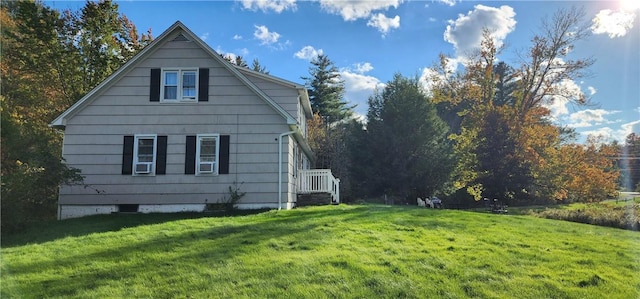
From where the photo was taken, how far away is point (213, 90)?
14172mm

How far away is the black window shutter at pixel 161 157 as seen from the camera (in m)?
13.7

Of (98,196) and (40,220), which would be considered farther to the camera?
(98,196)

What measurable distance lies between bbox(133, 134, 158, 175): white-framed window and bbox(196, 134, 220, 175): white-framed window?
144 cm

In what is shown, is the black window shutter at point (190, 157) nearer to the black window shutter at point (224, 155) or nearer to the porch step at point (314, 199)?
the black window shutter at point (224, 155)

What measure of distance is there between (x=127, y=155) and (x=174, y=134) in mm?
→ 1702

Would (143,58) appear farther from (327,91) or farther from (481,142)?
(327,91)

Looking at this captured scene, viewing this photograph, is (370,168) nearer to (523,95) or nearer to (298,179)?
(523,95)

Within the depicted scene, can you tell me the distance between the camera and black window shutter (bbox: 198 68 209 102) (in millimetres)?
A: 14133

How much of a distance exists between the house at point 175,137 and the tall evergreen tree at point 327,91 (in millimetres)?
25324

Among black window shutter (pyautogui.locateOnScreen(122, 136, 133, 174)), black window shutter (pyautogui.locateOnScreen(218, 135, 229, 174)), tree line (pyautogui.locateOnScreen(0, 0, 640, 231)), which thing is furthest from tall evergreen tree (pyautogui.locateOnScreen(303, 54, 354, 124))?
black window shutter (pyautogui.locateOnScreen(122, 136, 133, 174))

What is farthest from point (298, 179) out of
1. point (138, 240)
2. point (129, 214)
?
point (138, 240)

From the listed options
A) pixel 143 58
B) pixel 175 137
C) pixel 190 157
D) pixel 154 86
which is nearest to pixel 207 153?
pixel 190 157

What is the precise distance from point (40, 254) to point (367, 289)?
6.07 meters

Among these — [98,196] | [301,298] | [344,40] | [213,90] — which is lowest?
[301,298]
